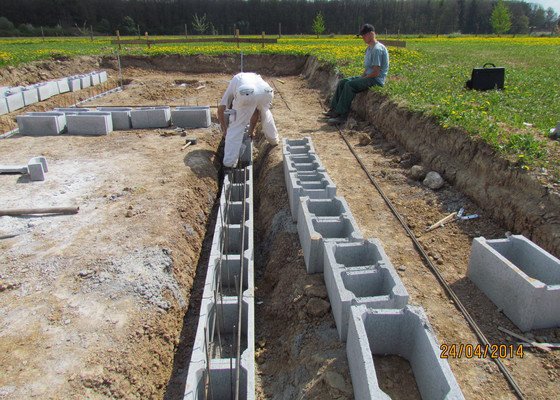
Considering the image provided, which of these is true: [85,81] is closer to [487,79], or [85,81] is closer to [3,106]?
[3,106]

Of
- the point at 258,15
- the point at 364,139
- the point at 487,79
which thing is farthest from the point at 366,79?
the point at 258,15

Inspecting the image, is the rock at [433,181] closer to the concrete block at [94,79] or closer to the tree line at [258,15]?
the concrete block at [94,79]

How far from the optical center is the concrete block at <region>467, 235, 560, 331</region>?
2.86 metres

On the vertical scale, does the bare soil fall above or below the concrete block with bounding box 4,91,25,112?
below

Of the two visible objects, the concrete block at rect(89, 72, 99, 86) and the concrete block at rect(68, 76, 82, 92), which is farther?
the concrete block at rect(89, 72, 99, 86)

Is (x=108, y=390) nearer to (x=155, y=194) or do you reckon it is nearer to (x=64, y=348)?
(x=64, y=348)

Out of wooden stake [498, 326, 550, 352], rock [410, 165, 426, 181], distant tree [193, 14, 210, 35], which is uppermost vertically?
distant tree [193, 14, 210, 35]

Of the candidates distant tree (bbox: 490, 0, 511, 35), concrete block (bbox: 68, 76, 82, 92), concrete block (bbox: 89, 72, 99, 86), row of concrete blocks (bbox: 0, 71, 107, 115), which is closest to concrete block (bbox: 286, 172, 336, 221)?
row of concrete blocks (bbox: 0, 71, 107, 115)

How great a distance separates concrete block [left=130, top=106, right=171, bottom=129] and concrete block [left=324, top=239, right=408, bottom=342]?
21.8 feet

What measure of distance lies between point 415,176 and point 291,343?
3234mm

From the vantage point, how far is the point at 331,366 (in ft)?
9.38

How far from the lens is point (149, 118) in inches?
354

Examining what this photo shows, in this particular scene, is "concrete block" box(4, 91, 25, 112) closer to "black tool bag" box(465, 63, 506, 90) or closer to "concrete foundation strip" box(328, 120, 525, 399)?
"concrete foundation strip" box(328, 120, 525, 399)

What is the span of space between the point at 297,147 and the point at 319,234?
3016 millimetres
